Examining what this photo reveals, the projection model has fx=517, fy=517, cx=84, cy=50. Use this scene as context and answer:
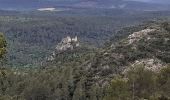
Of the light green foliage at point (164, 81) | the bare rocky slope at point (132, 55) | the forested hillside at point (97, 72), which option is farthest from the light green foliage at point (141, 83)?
the bare rocky slope at point (132, 55)

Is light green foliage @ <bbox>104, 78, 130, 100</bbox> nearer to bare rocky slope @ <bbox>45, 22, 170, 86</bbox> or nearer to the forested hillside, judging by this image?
the forested hillside

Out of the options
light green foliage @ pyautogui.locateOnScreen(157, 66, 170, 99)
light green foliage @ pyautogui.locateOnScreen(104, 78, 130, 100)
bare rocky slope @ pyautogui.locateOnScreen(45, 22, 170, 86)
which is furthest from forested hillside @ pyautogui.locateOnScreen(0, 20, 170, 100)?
light green foliage @ pyautogui.locateOnScreen(104, 78, 130, 100)

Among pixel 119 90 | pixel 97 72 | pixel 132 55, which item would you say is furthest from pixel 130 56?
pixel 119 90

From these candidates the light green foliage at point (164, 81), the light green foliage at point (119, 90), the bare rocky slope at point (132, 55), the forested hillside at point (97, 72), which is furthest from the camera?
the bare rocky slope at point (132, 55)

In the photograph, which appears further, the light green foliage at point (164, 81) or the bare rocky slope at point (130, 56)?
the bare rocky slope at point (130, 56)

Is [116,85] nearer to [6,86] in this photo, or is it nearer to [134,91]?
[134,91]

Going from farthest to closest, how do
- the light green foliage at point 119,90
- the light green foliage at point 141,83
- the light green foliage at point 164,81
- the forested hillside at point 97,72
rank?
the forested hillside at point 97,72, the light green foliage at point 141,83, the light green foliage at point 164,81, the light green foliage at point 119,90

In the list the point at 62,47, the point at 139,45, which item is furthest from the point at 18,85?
the point at 62,47

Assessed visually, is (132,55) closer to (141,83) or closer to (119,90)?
(141,83)

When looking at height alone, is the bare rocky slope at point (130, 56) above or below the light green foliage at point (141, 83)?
below

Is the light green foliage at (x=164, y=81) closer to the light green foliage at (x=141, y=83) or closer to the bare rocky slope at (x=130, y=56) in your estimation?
the light green foliage at (x=141, y=83)

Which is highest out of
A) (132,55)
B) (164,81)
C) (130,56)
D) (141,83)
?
(164,81)
